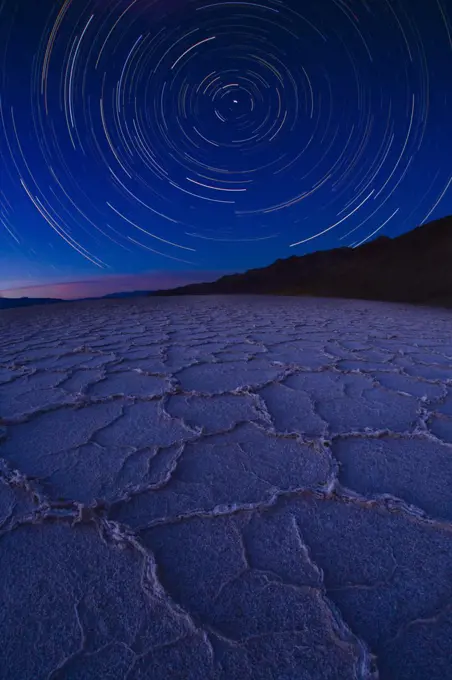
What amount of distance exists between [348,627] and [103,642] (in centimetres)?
44

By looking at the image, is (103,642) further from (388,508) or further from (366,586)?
(388,508)

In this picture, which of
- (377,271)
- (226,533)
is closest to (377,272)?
(377,271)

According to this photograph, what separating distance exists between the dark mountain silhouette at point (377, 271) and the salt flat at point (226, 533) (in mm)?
13162

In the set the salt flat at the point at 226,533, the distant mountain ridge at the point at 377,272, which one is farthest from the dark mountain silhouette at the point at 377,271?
the salt flat at the point at 226,533

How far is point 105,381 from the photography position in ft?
6.73

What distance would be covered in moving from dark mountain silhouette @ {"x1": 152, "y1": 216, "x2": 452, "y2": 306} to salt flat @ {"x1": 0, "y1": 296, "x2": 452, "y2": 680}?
13.2 m

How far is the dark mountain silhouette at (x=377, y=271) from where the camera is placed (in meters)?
15.1

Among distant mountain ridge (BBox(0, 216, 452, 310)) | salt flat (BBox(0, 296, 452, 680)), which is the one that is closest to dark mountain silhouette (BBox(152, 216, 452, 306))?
distant mountain ridge (BBox(0, 216, 452, 310))

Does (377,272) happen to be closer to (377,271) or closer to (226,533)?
(377,271)

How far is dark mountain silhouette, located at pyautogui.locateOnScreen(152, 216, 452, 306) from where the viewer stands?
1506 cm

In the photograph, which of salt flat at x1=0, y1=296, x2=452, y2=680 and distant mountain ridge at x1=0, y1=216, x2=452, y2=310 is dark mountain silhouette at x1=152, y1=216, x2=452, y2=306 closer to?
distant mountain ridge at x1=0, y1=216, x2=452, y2=310

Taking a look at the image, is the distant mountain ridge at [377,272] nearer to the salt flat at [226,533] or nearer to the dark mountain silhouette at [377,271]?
the dark mountain silhouette at [377,271]

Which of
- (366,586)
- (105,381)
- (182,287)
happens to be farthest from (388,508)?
(182,287)

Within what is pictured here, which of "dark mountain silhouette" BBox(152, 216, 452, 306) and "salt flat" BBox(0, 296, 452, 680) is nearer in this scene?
"salt flat" BBox(0, 296, 452, 680)
